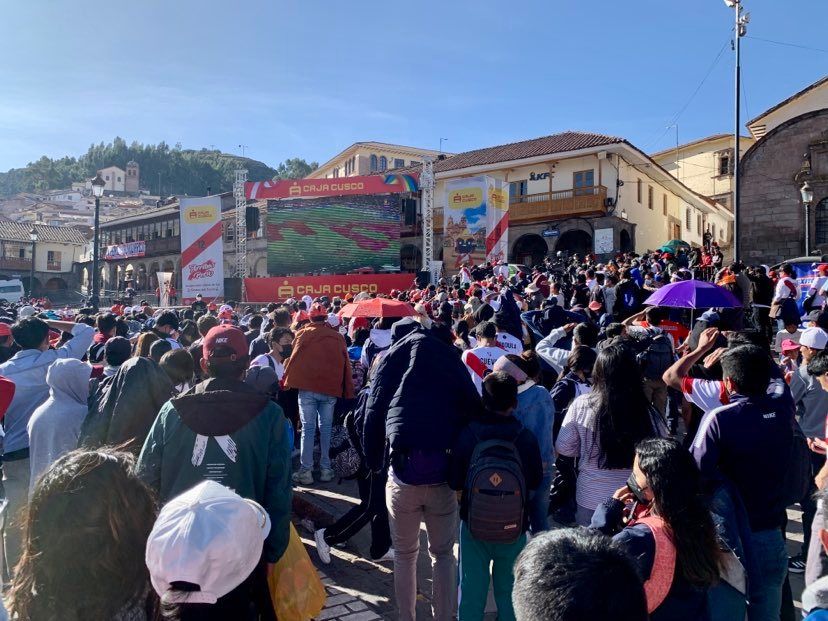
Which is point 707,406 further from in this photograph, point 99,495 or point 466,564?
point 99,495

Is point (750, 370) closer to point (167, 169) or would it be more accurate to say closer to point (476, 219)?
point (476, 219)

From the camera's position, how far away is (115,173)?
305 feet

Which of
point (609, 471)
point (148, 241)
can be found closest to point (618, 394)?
point (609, 471)


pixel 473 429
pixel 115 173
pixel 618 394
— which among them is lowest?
pixel 473 429

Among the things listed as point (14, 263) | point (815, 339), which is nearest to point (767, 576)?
point (815, 339)

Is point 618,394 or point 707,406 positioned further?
point 707,406

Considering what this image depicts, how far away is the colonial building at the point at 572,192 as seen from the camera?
3111 centimetres

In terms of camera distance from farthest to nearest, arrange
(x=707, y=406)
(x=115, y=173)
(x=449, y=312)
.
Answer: (x=115, y=173) → (x=449, y=312) → (x=707, y=406)

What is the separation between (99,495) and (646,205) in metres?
36.0

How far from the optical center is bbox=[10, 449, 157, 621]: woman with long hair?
1.77m

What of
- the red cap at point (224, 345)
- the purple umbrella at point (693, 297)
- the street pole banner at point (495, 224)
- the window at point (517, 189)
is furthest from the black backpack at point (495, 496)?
the window at point (517, 189)

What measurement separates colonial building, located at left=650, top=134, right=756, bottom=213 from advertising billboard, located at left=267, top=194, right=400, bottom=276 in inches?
1031

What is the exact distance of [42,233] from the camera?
56.9m

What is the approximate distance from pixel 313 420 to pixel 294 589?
144 inches
